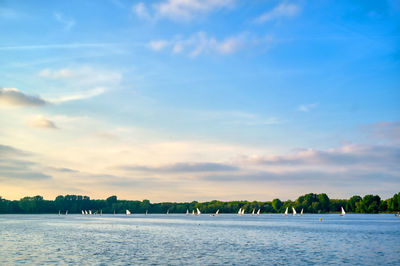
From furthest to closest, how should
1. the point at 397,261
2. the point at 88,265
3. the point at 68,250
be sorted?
the point at 68,250 → the point at 397,261 → the point at 88,265

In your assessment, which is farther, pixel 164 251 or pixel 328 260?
pixel 164 251

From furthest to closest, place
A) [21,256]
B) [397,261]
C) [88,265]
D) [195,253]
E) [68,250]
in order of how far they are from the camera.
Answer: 1. [68,250]
2. [195,253]
3. [21,256]
4. [397,261]
5. [88,265]

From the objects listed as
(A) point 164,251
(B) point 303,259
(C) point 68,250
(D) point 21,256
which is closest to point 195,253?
(A) point 164,251

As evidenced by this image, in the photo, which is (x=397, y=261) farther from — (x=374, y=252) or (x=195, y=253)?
(x=195, y=253)

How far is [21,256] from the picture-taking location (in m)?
53.1

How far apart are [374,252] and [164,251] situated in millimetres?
30460

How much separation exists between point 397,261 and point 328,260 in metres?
8.12

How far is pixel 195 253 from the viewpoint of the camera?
56.8 metres

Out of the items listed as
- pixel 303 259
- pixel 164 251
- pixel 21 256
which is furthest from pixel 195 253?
pixel 21 256

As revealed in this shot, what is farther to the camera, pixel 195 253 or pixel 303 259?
pixel 195 253

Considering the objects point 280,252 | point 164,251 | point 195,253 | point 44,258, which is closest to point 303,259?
point 280,252

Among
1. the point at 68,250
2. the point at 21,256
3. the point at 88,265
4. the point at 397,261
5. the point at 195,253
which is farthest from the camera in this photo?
the point at 68,250

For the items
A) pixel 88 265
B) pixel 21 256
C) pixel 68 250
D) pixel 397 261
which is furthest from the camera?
pixel 68 250

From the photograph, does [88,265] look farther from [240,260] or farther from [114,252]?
[240,260]
